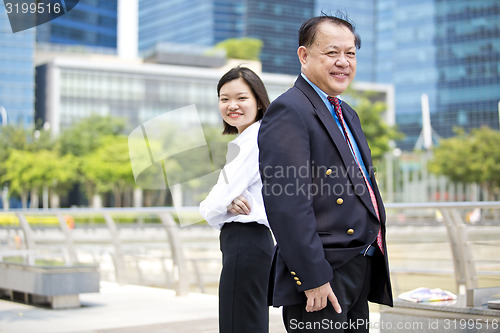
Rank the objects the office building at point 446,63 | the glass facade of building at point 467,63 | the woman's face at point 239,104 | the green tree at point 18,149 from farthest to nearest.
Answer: the office building at point 446,63, the glass facade of building at point 467,63, the green tree at point 18,149, the woman's face at point 239,104

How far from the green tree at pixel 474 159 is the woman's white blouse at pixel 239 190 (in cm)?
5395

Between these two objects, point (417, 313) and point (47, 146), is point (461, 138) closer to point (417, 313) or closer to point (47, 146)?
point (47, 146)

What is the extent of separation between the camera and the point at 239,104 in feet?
10.8

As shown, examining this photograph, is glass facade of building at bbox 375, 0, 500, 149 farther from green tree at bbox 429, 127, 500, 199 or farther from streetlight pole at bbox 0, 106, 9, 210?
streetlight pole at bbox 0, 106, 9, 210

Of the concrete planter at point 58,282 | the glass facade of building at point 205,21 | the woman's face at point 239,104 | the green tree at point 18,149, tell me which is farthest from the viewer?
Answer: the glass facade of building at point 205,21

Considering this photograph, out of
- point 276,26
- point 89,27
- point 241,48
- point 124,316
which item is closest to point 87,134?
point 241,48

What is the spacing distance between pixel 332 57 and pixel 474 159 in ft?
182

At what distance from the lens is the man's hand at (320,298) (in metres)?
2.20

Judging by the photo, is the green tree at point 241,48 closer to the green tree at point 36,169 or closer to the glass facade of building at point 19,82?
the glass facade of building at point 19,82

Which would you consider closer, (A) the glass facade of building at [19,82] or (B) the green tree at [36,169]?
(B) the green tree at [36,169]

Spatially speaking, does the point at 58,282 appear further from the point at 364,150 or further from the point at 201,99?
the point at 201,99

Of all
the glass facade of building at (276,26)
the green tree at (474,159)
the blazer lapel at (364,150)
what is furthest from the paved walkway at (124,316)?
the glass facade of building at (276,26)

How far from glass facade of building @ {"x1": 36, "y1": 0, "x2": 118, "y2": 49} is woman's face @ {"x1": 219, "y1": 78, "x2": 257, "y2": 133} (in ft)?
336

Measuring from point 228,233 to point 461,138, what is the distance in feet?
192
